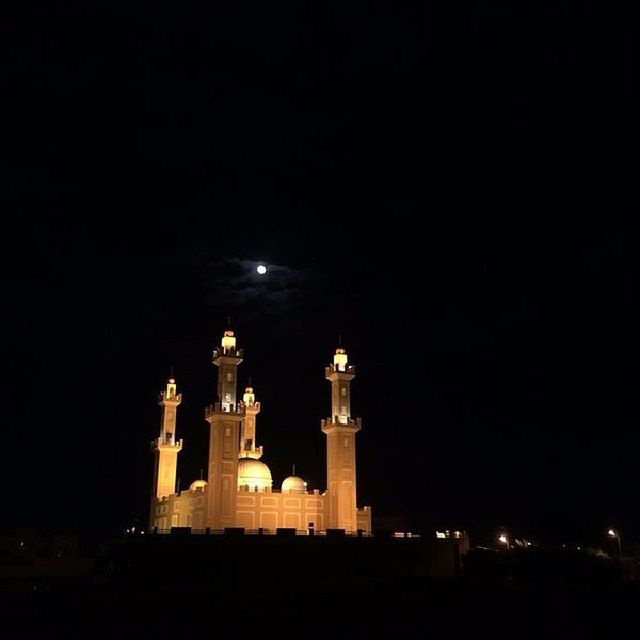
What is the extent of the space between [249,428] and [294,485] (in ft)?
30.0

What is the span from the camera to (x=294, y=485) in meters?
59.0

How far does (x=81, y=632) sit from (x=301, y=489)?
32.8 meters

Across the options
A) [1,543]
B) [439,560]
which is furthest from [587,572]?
[1,543]

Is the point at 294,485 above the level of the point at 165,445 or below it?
below

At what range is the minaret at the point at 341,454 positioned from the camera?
53875 mm

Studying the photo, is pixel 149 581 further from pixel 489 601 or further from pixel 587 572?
pixel 587 572

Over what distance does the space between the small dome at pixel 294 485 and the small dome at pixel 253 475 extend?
139cm

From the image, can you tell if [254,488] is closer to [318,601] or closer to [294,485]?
[294,485]

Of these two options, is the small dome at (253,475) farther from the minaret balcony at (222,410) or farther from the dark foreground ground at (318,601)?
the dark foreground ground at (318,601)

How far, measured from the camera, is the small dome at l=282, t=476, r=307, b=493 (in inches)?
2296

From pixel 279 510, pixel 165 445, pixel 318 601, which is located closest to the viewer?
pixel 318 601

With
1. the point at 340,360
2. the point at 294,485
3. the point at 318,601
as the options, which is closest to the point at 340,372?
the point at 340,360

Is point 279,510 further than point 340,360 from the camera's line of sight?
No

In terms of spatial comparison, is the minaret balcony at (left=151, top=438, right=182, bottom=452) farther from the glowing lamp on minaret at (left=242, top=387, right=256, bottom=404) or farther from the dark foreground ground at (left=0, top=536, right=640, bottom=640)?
the dark foreground ground at (left=0, top=536, right=640, bottom=640)
